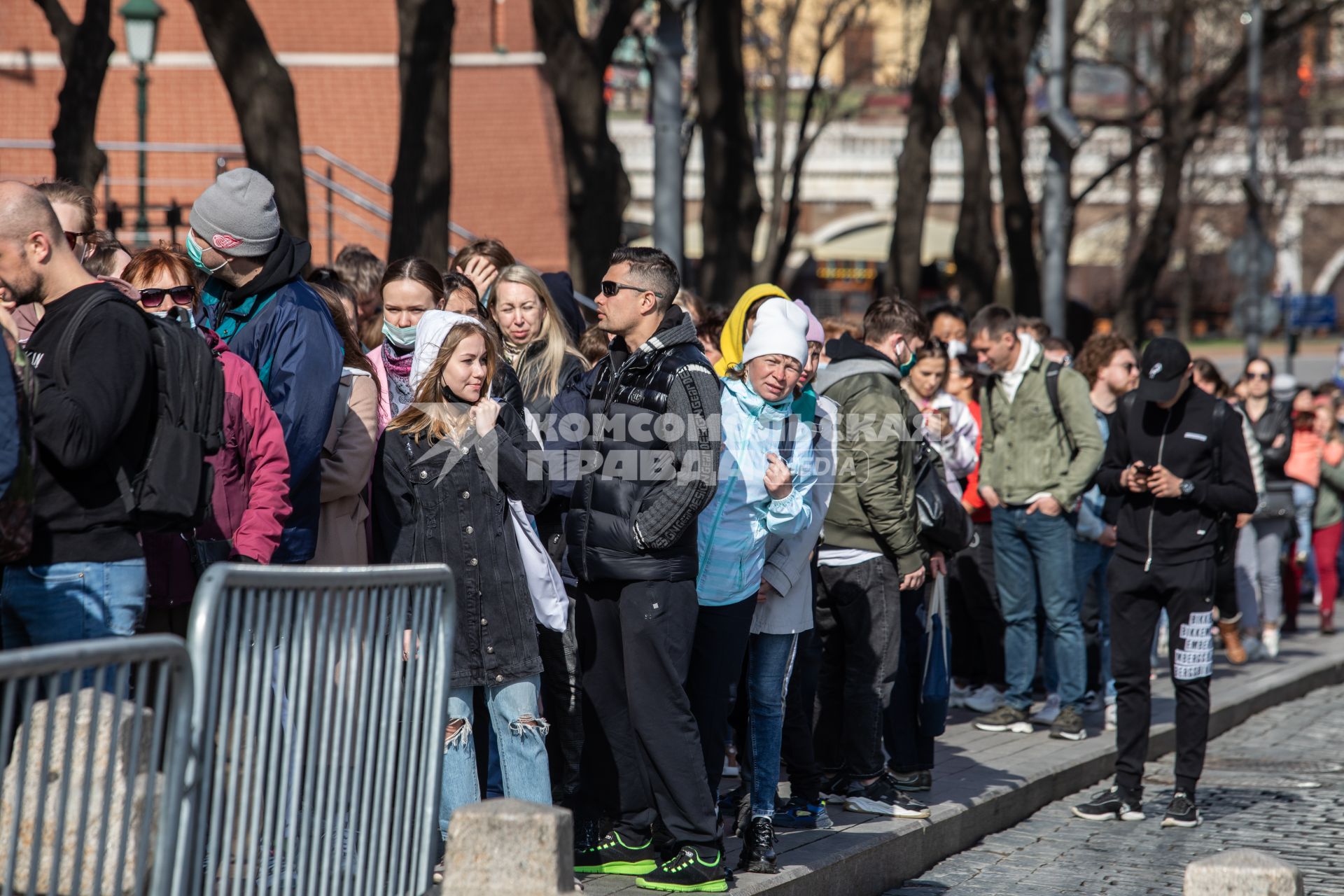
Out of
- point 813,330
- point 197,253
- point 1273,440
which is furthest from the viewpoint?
point 1273,440

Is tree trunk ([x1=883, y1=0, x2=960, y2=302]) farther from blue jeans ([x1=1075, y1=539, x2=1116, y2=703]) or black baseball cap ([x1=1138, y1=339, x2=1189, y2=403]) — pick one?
black baseball cap ([x1=1138, y1=339, x2=1189, y2=403])

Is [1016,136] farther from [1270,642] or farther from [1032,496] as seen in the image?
[1032,496]

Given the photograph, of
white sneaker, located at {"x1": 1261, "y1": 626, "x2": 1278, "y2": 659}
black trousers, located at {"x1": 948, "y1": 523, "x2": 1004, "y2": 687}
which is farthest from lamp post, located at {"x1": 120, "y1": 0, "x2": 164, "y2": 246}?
white sneaker, located at {"x1": 1261, "y1": 626, "x2": 1278, "y2": 659}

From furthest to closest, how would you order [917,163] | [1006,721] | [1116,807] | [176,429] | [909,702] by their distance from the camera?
[917,163] → [1006,721] → [1116,807] → [909,702] → [176,429]

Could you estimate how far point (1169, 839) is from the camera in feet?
25.7

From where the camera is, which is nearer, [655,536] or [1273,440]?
[655,536]

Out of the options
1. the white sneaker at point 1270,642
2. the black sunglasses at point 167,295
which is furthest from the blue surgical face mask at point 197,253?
the white sneaker at point 1270,642

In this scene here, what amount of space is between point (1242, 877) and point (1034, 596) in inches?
218

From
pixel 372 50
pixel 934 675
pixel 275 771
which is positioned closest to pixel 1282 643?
pixel 934 675

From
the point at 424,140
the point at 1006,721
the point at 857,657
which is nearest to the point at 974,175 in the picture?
the point at 424,140

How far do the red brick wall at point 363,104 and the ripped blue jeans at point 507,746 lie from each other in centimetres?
2014

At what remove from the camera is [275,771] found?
12.7ft

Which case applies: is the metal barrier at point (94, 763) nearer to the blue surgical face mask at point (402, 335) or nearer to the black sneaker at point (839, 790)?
the blue surgical face mask at point (402, 335)

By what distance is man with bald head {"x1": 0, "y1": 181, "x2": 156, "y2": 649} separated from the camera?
177 inches
